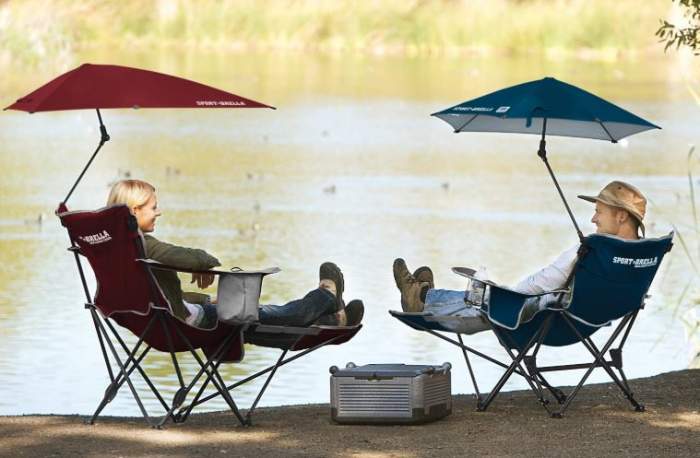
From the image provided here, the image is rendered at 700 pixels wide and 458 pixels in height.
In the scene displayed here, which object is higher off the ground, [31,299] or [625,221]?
[625,221]

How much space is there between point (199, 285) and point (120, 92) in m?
0.74

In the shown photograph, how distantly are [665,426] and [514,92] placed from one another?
52.2 inches

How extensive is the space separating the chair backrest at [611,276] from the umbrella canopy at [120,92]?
1254 millimetres

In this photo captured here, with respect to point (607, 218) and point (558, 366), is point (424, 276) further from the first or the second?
point (607, 218)

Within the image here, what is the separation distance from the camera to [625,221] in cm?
651

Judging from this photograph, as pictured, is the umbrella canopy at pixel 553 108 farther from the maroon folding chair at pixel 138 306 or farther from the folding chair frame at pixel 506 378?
the maroon folding chair at pixel 138 306

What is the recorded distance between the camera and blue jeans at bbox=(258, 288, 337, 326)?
641 centimetres

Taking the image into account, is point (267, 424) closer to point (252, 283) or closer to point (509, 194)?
point (252, 283)

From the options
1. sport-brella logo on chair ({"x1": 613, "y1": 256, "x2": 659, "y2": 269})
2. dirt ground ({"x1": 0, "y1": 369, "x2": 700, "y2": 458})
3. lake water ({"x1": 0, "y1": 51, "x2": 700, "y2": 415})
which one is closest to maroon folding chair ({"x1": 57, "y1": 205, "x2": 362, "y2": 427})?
dirt ground ({"x1": 0, "y1": 369, "x2": 700, "y2": 458})

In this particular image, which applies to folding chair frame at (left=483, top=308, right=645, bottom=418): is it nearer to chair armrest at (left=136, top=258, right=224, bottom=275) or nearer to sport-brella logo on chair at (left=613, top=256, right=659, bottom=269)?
sport-brella logo on chair at (left=613, top=256, right=659, bottom=269)

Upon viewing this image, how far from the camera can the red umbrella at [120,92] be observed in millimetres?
6473

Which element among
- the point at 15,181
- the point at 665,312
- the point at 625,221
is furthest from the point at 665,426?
the point at 15,181

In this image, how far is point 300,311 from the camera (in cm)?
643

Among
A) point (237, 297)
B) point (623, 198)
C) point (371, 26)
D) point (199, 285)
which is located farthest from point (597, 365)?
point (371, 26)
